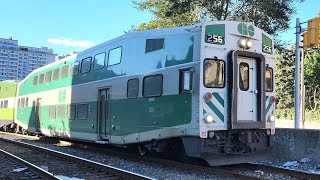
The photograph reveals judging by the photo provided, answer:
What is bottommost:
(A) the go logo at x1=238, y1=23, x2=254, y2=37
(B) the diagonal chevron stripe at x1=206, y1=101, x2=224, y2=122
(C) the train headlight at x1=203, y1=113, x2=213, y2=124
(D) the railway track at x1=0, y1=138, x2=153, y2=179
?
(D) the railway track at x1=0, y1=138, x2=153, y2=179

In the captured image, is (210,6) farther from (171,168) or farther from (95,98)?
(171,168)

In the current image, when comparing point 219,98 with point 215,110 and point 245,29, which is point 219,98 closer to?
point 215,110

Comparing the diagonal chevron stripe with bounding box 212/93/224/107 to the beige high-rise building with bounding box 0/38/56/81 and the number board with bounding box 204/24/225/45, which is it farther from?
the beige high-rise building with bounding box 0/38/56/81

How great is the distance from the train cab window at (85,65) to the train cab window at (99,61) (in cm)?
49

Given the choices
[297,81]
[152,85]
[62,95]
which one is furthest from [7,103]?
[297,81]

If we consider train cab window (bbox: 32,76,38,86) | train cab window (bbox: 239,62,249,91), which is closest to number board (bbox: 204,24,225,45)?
train cab window (bbox: 239,62,249,91)

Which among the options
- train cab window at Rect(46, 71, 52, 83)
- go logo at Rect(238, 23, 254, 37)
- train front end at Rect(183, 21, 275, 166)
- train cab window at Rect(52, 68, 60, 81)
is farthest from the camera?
train cab window at Rect(46, 71, 52, 83)

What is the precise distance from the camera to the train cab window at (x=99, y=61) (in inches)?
559

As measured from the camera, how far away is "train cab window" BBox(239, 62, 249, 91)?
34.5 ft

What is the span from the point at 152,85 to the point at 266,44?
10.7 ft

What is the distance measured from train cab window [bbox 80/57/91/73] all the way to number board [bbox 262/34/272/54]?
6.61 metres

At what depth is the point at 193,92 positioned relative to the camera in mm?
9766

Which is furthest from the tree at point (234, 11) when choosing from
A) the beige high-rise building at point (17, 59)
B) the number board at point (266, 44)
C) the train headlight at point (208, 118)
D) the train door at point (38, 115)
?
the beige high-rise building at point (17, 59)

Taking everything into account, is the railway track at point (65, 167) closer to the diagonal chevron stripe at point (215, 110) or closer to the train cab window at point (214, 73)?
the diagonal chevron stripe at point (215, 110)
